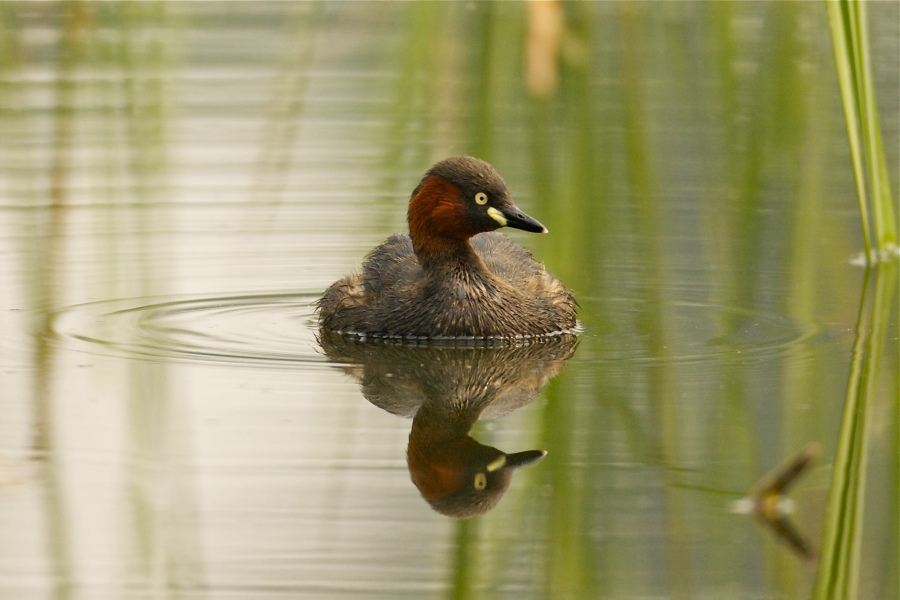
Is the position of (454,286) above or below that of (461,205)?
below

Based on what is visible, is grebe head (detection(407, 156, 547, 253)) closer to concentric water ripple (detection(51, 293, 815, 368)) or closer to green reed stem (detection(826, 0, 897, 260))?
concentric water ripple (detection(51, 293, 815, 368))

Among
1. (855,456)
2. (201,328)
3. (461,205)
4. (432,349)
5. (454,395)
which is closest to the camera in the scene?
(855,456)

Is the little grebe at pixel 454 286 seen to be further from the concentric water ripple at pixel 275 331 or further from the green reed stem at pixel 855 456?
the green reed stem at pixel 855 456

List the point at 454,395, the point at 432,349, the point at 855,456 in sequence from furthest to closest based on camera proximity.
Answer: the point at 432,349 < the point at 454,395 < the point at 855,456

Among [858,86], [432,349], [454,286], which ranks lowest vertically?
[432,349]

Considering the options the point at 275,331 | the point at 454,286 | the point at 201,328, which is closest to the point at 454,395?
the point at 454,286

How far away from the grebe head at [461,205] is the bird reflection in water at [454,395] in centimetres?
62

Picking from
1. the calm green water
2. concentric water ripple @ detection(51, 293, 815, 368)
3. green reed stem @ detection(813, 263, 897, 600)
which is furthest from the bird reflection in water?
green reed stem @ detection(813, 263, 897, 600)

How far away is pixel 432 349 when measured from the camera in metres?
6.94

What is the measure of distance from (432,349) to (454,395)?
0.96 meters

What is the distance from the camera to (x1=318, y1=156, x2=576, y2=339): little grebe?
23.3ft

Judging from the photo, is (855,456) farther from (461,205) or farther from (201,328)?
(201,328)

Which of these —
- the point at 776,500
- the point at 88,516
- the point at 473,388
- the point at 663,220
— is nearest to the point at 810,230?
the point at 663,220

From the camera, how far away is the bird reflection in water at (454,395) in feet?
15.7
